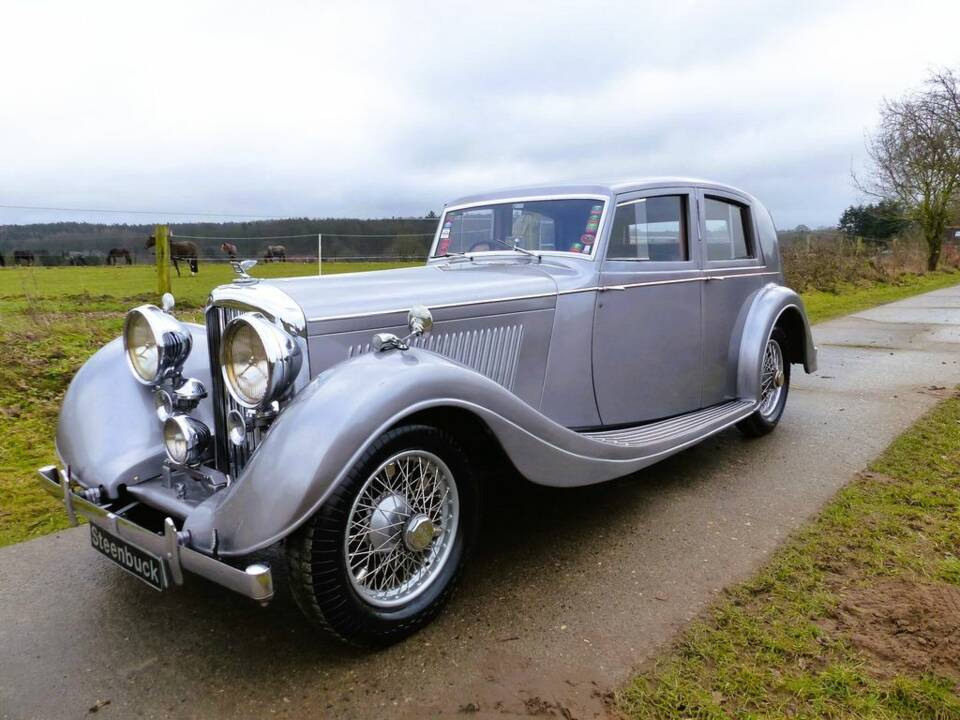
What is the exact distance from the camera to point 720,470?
13.9ft

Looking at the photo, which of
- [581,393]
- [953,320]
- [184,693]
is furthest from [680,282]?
[953,320]

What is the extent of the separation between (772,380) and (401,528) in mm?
3507

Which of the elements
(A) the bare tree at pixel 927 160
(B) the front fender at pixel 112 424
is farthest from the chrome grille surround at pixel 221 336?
(A) the bare tree at pixel 927 160

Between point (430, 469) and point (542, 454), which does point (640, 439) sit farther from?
point (430, 469)

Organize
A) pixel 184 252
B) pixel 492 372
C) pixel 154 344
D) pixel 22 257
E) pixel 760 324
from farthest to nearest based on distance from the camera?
pixel 184 252, pixel 22 257, pixel 760 324, pixel 492 372, pixel 154 344

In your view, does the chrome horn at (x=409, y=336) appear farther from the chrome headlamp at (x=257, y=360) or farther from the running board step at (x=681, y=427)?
the running board step at (x=681, y=427)

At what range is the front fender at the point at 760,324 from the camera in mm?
4332

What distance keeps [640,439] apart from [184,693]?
2256 mm

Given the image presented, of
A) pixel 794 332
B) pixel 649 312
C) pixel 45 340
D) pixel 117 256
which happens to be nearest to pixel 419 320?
pixel 649 312

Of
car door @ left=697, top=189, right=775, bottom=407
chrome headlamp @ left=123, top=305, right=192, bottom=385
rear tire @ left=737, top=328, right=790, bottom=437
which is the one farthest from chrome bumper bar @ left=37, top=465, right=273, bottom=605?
rear tire @ left=737, top=328, right=790, bottom=437

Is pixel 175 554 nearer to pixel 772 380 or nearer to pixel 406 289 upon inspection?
pixel 406 289

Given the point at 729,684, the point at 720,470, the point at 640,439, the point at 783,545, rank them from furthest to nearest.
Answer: the point at 720,470, the point at 640,439, the point at 783,545, the point at 729,684

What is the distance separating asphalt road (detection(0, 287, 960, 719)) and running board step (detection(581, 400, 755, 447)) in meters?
0.38

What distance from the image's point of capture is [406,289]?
9.59 feet
